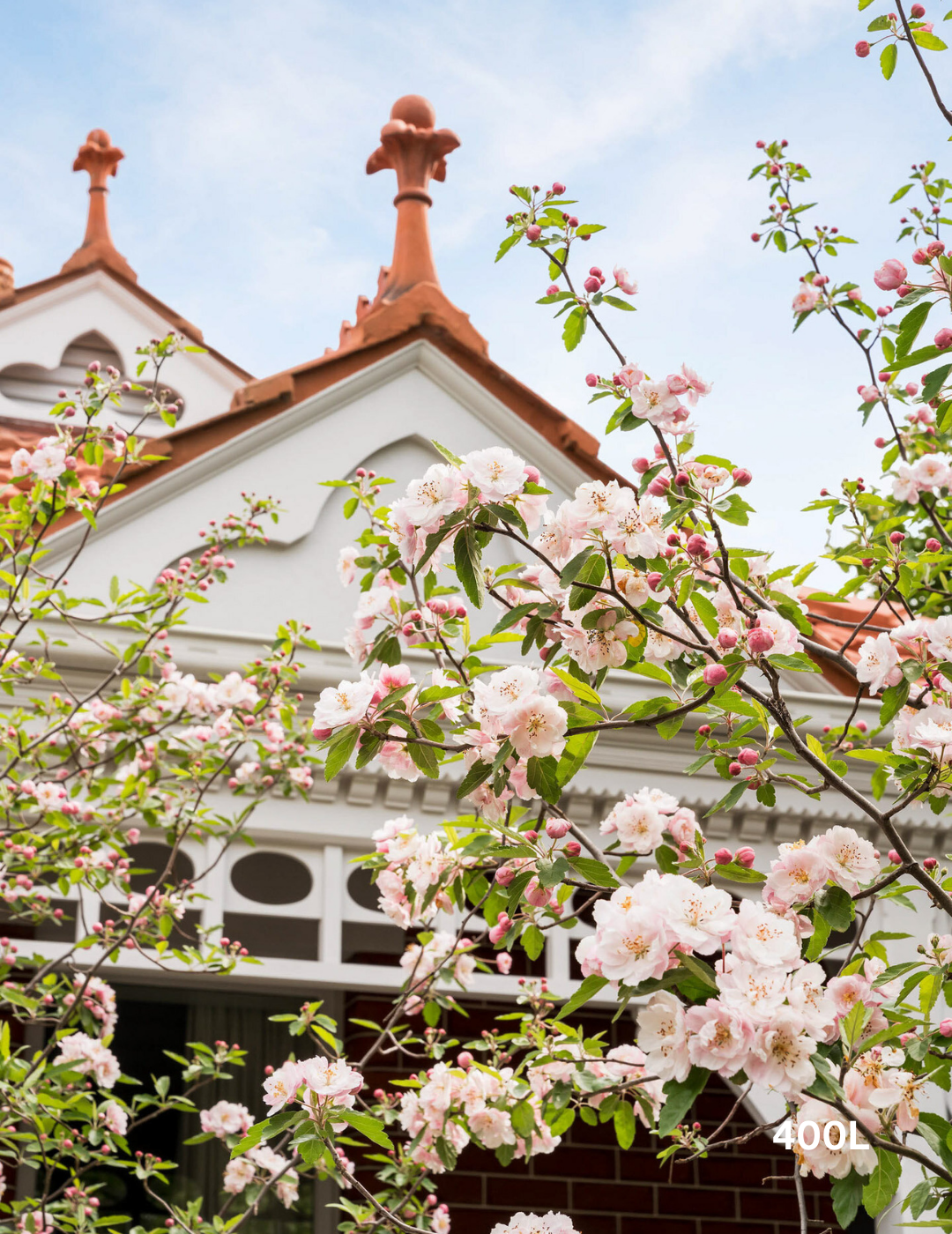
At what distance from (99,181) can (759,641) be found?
7899 millimetres

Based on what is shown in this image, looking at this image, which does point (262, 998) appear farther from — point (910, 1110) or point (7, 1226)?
point (910, 1110)

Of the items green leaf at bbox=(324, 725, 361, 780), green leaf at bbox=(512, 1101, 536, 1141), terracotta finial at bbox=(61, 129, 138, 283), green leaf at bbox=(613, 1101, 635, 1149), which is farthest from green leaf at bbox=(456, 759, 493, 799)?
→ terracotta finial at bbox=(61, 129, 138, 283)

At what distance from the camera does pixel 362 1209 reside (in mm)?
3602

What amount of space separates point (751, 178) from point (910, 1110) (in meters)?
3.11

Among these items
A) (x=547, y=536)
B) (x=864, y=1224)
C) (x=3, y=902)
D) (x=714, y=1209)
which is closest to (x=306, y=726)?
(x=3, y=902)

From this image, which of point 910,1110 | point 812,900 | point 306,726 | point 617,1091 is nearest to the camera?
point 910,1110

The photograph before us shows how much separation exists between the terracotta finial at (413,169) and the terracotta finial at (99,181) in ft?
8.97

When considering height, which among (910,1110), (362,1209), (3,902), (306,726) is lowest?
(362,1209)

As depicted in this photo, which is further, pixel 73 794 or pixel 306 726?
pixel 306 726

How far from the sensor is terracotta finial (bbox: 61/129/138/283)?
862cm

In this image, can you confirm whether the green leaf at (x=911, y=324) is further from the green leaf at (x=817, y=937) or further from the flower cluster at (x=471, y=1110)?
the flower cluster at (x=471, y=1110)

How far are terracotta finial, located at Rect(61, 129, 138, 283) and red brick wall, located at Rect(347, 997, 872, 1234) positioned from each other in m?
5.38

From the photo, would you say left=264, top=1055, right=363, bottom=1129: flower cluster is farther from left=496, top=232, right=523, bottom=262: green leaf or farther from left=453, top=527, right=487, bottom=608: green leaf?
left=496, top=232, right=523, bottom=262: green leaf

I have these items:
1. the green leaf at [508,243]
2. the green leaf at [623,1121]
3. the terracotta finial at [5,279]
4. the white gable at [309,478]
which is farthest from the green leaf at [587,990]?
the terracotta finial at [5,279]
